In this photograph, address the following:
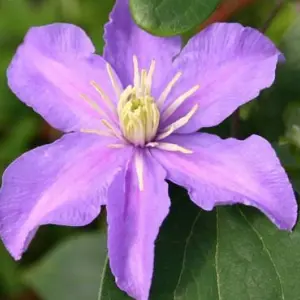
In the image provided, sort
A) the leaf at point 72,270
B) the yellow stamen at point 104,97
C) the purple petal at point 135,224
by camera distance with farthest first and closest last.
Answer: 1. the leaf at point 72,270
2. the yellow stamen at point 104,97
3. the purple petal at point 135,224

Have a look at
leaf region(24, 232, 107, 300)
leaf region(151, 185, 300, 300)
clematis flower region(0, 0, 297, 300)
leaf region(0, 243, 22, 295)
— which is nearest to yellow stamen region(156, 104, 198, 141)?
clematis flower region(0, 0, 297, 300)

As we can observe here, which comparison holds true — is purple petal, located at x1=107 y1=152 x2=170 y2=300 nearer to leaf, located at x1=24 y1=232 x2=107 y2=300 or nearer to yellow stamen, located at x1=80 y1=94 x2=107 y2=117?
yellow stamen, located at x1=80 y1=94 x2=107 y2=117

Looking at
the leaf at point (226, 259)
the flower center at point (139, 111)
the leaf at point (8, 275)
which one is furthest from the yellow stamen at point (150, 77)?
the leaf at point (8, 275)

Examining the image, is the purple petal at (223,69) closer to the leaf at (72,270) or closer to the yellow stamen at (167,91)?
the yellow stamen at (167,91)

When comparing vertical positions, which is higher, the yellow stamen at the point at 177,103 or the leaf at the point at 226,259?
the yellow stamen at the point at 177,103

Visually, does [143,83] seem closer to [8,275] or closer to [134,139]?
[134,139]

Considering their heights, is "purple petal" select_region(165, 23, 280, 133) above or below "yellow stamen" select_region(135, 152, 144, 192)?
above

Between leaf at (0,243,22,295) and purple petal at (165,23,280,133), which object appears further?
leaf at (0,243,22,295)
